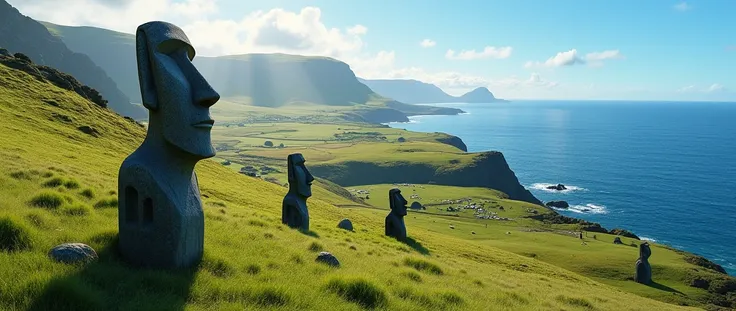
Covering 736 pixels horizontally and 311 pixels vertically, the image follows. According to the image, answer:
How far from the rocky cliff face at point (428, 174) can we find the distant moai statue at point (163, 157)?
140640 mm

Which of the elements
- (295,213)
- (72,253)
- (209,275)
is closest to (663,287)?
(295,213)

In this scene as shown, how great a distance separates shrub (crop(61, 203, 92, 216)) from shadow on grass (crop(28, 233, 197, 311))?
9.01 ft

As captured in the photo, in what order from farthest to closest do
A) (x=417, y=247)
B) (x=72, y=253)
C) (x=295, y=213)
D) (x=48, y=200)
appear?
(x=417, y=247) → (x=295, y=213) → (x=48, y=200) → (x=72, y=253)

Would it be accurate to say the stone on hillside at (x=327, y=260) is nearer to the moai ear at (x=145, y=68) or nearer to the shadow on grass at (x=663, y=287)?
the moai ear at (x=145, y=68)

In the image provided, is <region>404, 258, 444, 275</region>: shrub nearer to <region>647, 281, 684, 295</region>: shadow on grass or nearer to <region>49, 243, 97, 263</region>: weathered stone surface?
<region>49, 243, 97, 263</region>: weathered stone surface

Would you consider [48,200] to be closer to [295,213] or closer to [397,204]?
[295,213]

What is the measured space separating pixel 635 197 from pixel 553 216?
45567mm

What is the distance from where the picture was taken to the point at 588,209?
12438 cm

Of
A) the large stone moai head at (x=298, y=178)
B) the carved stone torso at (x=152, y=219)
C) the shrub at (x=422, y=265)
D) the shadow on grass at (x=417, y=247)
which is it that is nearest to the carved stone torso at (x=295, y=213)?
the large stone moai head at (x=298, y=178)

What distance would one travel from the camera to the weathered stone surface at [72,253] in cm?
871

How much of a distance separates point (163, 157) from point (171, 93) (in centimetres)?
130

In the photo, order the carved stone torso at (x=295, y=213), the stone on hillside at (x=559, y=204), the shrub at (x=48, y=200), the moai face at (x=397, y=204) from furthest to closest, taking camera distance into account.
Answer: the stone on hillside at (x=559, y=204) < the moai face at (x=397, y=204) < the carved stone torso at (x=295, y=213) < the shrub at (x=48, y=200)

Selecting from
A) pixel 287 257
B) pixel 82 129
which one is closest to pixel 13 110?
pixel 82 129

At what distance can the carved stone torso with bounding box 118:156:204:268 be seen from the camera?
9602mm
